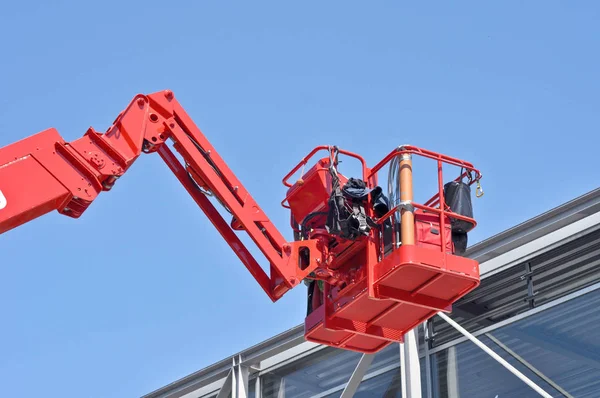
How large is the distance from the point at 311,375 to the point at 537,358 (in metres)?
4.27

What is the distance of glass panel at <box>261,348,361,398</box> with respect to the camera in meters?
17.7

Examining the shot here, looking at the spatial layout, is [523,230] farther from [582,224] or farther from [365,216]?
[365,216]

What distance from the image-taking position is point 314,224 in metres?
13.2

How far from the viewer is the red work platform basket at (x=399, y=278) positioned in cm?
1212

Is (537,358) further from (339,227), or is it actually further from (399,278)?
(339,227)

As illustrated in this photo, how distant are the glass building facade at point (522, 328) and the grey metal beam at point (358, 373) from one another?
2cm

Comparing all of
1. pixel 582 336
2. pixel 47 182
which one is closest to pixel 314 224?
pixel 47 182

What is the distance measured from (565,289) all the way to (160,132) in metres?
6.48

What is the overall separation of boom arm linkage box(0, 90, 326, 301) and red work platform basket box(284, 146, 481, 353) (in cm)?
61

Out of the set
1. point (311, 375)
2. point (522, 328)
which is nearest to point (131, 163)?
point (522, 328)

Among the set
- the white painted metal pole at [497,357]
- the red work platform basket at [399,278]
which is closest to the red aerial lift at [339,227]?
the red work platform basket at [399,278]

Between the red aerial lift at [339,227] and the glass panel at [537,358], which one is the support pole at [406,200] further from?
the glass panel at [537,358]

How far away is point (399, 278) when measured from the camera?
12156mm

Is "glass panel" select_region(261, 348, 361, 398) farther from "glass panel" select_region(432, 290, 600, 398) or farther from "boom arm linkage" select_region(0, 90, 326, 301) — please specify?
"boom arm linkage" select_region(0, 90, 326, 301)
